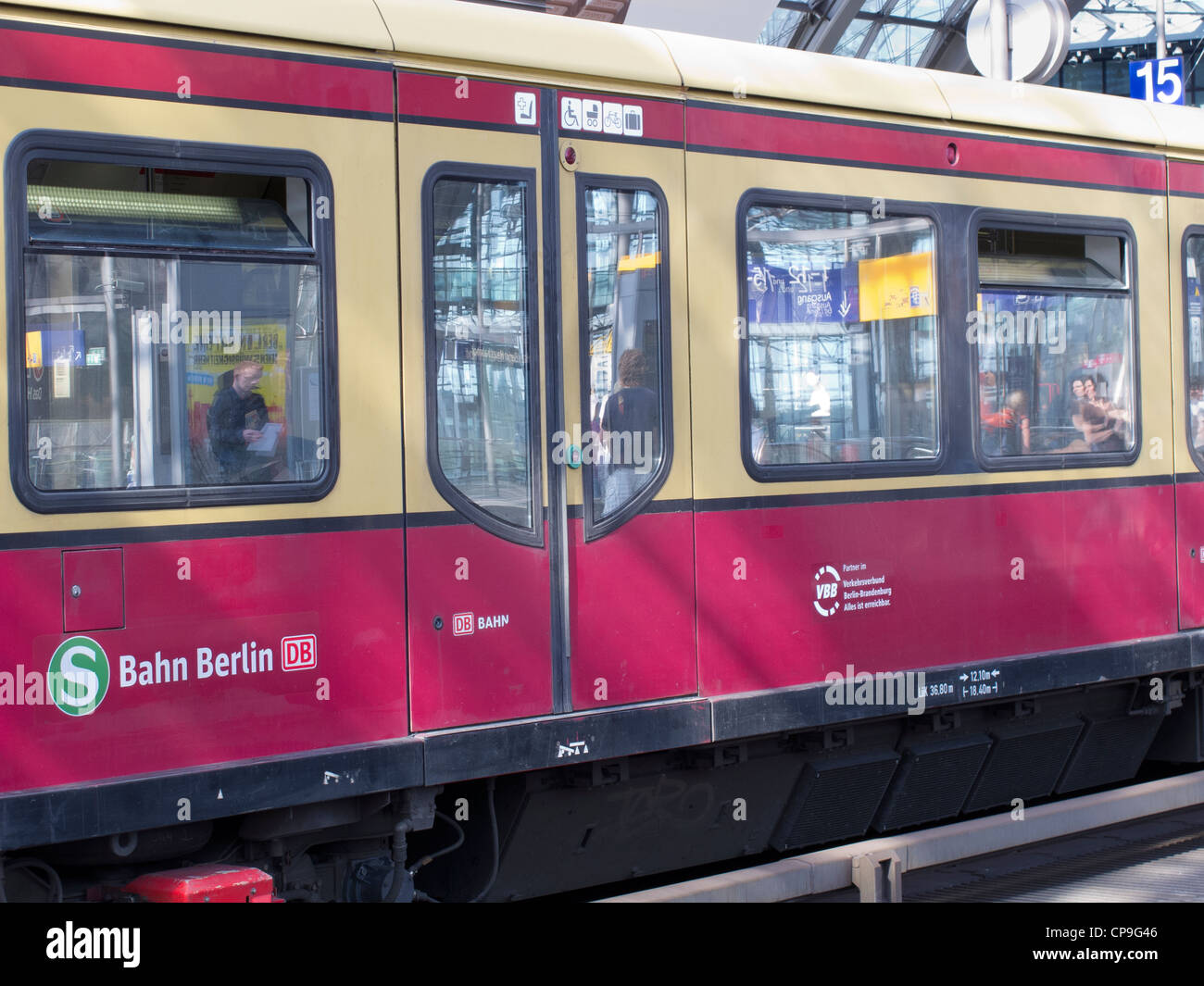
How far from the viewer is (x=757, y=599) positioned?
5.44m

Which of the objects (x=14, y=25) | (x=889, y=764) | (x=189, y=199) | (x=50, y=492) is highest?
(x=14, y=25)

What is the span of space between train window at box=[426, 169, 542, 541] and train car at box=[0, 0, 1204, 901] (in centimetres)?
2

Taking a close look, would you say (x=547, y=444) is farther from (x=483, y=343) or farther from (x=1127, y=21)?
(x=1127, y=21)

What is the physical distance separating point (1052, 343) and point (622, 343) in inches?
96.9

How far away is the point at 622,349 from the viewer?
518cm

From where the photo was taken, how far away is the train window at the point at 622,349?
5090mm

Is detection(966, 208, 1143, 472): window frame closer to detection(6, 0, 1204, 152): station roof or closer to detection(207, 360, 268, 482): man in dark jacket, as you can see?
detection(6, 0, 1204, 152): station roof

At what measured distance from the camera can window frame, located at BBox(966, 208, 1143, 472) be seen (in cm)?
615

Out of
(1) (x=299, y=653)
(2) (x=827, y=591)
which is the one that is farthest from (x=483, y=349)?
(2) (x=827, y=591)

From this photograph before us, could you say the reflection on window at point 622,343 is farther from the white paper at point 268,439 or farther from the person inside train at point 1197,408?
the person inside train at point 1197,408

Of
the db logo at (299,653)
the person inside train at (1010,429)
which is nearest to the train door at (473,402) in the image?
the db logo at (299,653)

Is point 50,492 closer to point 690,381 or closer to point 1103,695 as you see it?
point 690,381
